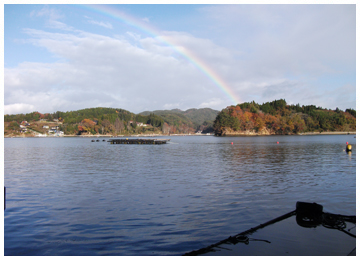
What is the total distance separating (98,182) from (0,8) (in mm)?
13044

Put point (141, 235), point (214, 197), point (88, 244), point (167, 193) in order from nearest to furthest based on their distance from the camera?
point (88, 244), point (141, 235), point (214, 197), point (167, 193)

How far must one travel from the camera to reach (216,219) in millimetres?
10875

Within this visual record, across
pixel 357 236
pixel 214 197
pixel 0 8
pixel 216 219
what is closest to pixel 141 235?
pixel 216 219

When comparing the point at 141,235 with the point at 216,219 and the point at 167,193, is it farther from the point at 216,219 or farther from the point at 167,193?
the point at 167,193

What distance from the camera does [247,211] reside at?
39.3 ft

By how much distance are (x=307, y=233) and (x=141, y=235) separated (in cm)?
577

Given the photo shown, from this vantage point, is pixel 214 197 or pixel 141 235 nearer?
pixel 141 235

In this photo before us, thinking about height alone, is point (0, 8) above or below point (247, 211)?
above

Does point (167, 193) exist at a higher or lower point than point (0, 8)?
lower

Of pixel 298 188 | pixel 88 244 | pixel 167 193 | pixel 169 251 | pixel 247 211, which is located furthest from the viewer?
pixel 298 188

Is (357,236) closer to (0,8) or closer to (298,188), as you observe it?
(298,188)

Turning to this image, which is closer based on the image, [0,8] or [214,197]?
[0,8]

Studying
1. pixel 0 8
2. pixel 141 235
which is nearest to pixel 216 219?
pixel 141 235

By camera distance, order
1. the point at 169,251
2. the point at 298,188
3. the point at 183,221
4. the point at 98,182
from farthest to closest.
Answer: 1. the point at 98,182
2. the point at 298,188
3. the point at 183,221
4. the point at 169,251
